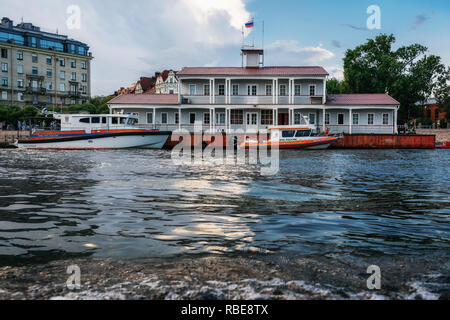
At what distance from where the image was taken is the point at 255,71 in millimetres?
41844

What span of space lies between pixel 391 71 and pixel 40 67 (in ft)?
199

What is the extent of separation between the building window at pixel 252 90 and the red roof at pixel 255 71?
1.52 metres

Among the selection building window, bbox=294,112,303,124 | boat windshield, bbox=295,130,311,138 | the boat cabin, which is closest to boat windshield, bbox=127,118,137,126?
the boat cabin

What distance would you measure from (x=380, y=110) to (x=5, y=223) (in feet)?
131

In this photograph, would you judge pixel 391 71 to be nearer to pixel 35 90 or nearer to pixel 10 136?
pixel 10 136

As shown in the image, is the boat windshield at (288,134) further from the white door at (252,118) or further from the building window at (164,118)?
the building window at (164,118)

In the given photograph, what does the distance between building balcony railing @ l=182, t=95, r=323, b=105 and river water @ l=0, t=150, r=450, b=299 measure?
1168 inches

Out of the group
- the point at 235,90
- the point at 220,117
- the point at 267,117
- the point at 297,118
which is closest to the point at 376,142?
the point at 297,118

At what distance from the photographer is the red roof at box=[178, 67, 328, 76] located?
131 ft

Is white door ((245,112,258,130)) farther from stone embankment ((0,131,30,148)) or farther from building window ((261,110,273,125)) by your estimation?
stone embankment ((0,131,30,148))

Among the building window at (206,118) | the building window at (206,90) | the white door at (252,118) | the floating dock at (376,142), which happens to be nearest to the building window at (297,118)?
the white door at (252,118)

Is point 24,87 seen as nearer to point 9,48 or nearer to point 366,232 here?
point 9,48
